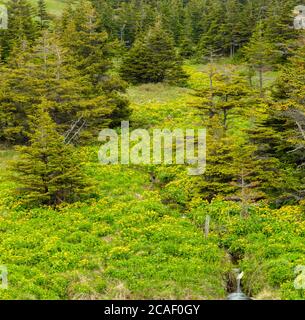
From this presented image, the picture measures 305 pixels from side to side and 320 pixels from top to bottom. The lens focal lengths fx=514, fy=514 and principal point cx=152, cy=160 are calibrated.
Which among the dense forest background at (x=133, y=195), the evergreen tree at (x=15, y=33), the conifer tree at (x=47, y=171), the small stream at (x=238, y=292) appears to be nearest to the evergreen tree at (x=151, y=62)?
the dense forest background at (x=133, y=195)

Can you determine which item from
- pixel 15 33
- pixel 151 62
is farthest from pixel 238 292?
pixel 15 33

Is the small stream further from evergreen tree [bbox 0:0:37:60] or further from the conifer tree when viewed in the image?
evergreen tree [bbox 0:0:37:60]

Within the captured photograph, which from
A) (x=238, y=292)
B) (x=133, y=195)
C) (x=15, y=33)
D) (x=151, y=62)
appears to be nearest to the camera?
(x=238, y=292)

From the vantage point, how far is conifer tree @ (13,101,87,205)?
88.8ft

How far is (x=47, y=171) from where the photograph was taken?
1054 inches

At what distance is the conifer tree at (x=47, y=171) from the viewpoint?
1065 inches

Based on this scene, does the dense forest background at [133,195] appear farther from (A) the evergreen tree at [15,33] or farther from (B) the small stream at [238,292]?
(A) the evergreen tree at [15,33]

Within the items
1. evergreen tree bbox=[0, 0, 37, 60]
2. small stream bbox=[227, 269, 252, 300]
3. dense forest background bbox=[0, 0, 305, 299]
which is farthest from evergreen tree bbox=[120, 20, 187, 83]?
small stream bbox=[227, 269, 252, 300]

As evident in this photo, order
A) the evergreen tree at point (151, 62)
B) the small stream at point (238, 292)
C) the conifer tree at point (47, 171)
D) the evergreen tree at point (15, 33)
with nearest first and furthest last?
the small stream at point (238, 292)
the conifer tree at point (47, 171)
the evergreen tree at point (151, 62)
the evergreen tree at point (15, 33)

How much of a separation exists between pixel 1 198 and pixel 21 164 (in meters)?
2.68

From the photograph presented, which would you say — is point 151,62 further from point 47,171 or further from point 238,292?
point 238,292

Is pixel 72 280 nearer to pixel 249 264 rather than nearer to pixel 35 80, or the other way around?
pixel 249 264
